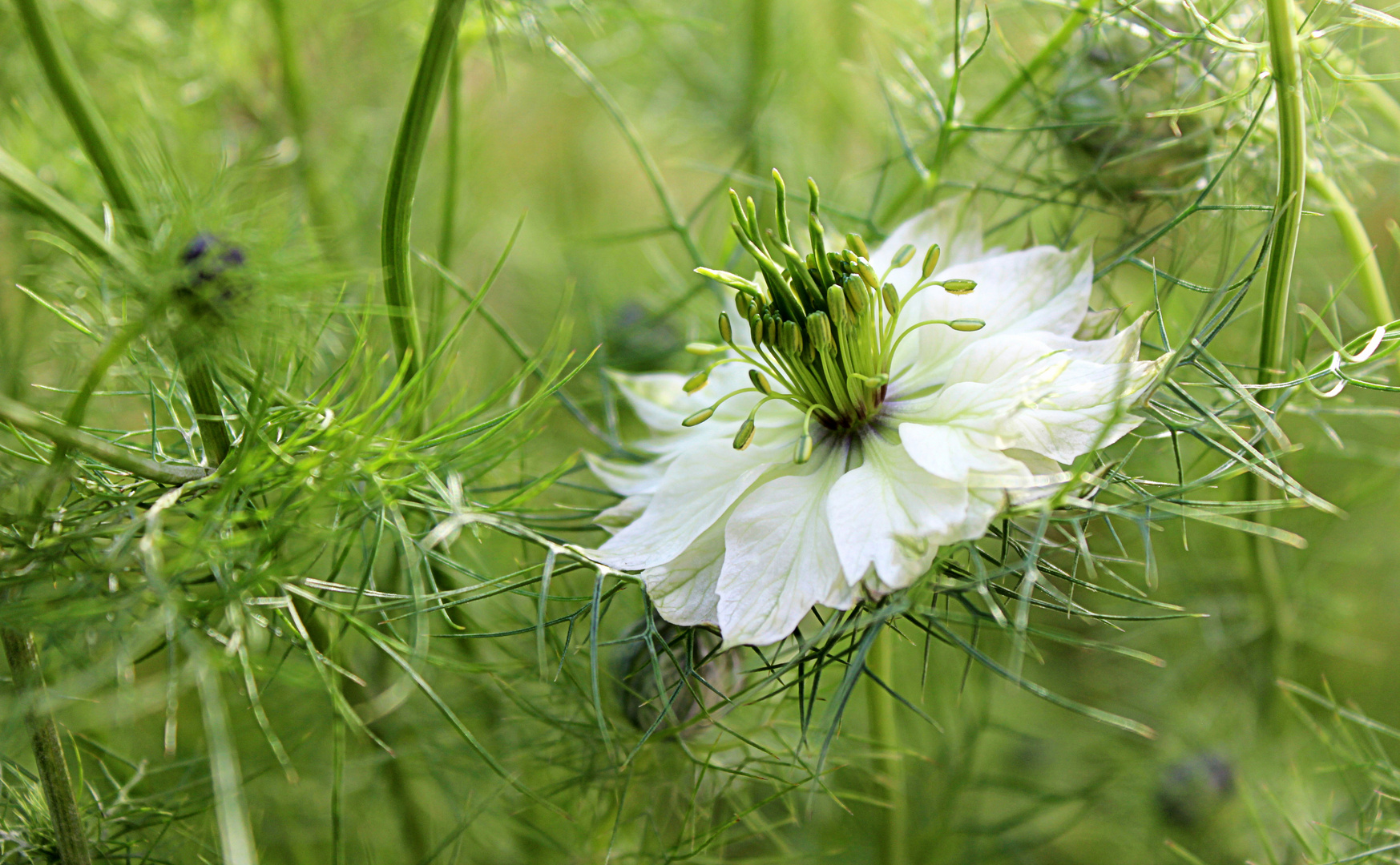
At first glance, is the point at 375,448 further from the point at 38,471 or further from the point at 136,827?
the point at 136,827

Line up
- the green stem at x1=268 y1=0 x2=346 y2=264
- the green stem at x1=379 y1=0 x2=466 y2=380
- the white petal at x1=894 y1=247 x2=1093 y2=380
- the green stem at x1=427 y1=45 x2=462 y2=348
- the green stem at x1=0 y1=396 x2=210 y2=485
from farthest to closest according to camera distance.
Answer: the green stem at x1=268 y1=0 x2=346 y2=264
the green stem at x1=427 y1=45 x2=462 y2=348
the white petal at x1=894 y1=247 x2=1093 y2=380
the green stem at x1=379 y1=0 x2=466 y2=380
the green stem at x1=0 y1=396 x2=210 y2=485

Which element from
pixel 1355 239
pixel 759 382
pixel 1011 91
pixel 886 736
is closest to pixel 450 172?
pixel 759 382

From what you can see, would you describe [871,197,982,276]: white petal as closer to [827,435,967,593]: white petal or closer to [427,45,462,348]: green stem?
[827,435,967,593]: white petal

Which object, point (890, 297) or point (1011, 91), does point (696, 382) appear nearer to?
point (890, 297)

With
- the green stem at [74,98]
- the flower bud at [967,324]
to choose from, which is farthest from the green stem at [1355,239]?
the green stem at [74,98]

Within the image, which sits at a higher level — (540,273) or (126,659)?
(540,273)

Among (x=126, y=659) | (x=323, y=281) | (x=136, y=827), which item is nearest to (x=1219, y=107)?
(x=323, y=281)

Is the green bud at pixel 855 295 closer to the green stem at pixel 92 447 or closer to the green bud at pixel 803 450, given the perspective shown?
the green bud at pixel 803 450

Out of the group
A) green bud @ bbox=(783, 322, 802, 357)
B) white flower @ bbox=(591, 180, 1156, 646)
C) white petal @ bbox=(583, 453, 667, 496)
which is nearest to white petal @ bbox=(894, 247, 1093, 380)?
white flower @ bbox=(591, 180, 1156, 646)
